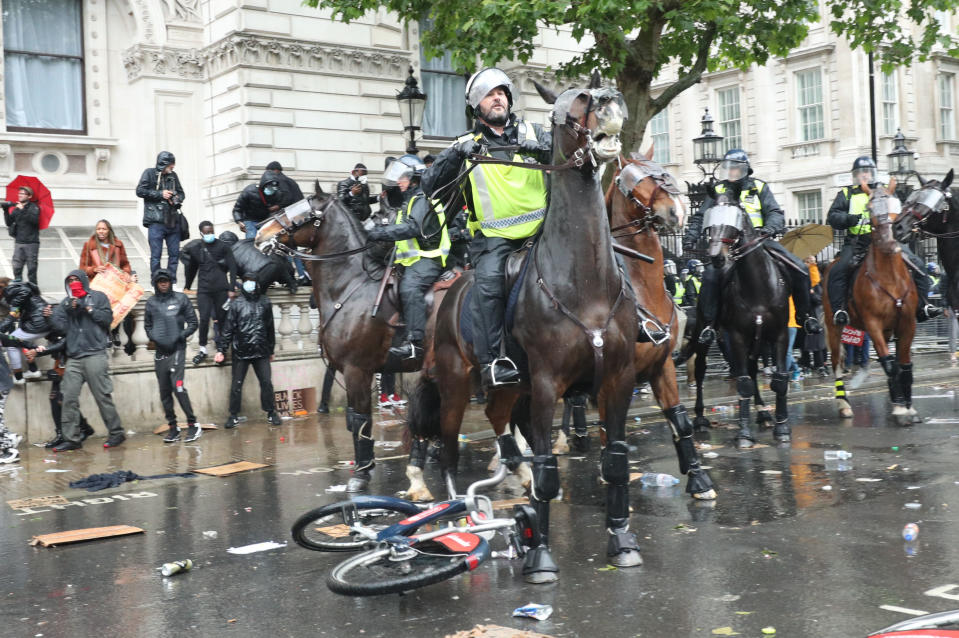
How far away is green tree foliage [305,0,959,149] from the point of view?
14641mm

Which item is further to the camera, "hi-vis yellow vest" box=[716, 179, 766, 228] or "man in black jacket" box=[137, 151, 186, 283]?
"man in black jacket" box=[137, 151, 186, 283]

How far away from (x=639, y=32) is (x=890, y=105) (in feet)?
86.3

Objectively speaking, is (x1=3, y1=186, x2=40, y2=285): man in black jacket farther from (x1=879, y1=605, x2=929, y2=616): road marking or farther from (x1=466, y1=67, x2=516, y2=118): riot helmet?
(x1=879, y1=605, x2=929, y2=616): road marking

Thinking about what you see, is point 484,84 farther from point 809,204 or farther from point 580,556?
point 809,204

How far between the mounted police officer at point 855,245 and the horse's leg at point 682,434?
4.84 m

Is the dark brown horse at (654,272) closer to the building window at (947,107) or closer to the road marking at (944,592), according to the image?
the road marking at (944,592)

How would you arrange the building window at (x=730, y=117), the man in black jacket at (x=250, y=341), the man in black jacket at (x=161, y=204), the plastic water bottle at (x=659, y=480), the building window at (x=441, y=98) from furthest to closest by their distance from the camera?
the building window at (x=730, y=117), the building window at (x=441, y=98), the man in black jacket at (x=161, y=204), the man in black jacket at (x=250, y=341), the plastic water bottle at (x=659, y=480)

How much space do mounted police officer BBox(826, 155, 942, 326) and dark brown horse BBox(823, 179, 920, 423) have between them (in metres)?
0.22

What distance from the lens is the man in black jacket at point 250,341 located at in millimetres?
14070

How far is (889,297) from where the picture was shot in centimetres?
1187

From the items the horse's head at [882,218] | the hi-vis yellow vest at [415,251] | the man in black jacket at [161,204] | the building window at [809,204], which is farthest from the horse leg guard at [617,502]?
→ the building window at [809,204]

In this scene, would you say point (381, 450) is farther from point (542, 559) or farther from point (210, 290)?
point (542, 559)

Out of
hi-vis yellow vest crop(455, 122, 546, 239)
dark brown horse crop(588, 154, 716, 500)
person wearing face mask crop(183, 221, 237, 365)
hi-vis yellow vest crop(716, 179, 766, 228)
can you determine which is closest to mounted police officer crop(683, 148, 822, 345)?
hi-vis yellow vest crop(716, 179, 766, 228)

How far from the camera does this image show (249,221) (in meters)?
16.2
